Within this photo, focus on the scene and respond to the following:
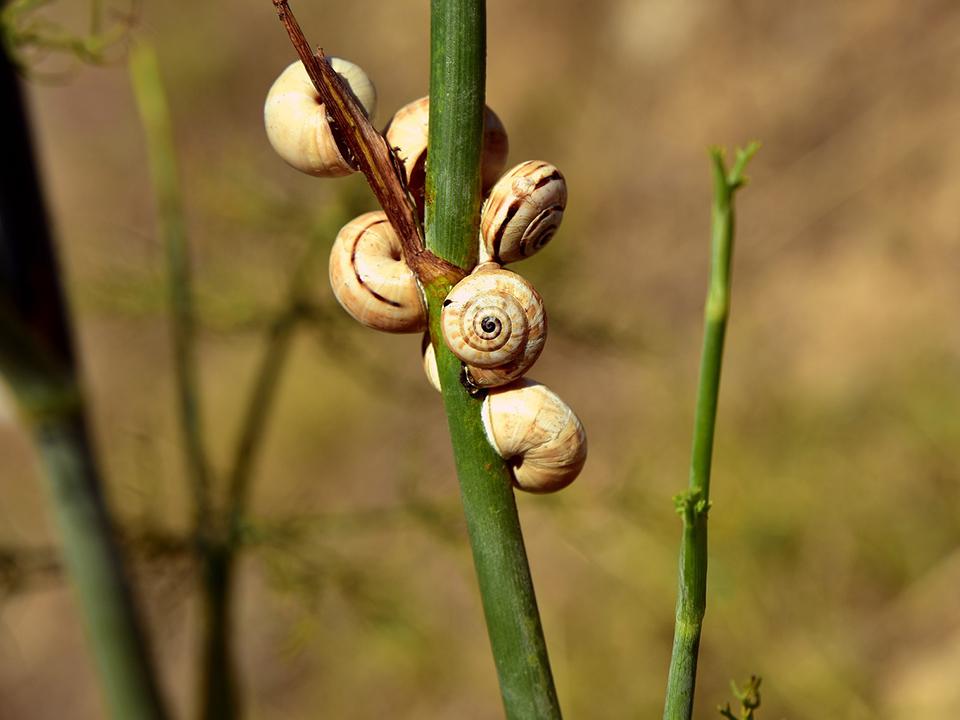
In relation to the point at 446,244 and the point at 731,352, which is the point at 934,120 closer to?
the point at 731,352

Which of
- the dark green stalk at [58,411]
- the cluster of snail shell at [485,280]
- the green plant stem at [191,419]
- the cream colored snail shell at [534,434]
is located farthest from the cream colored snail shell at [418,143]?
the green plant stem at [191,419]

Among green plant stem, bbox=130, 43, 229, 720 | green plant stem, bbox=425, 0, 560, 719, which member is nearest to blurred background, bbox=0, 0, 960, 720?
green plant stem, bbox=130, 43, 229, 720

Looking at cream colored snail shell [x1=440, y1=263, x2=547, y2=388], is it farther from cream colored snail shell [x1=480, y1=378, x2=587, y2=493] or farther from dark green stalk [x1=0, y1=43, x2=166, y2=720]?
dark green stalk [x1=0, y1=43, x2=166, y2=720]

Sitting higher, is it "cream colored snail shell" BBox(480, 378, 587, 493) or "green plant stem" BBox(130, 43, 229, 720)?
"green plant stem" BBox(130, 43, 229, 720)

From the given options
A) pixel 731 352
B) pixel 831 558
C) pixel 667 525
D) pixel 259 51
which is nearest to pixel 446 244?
pixel 667 525

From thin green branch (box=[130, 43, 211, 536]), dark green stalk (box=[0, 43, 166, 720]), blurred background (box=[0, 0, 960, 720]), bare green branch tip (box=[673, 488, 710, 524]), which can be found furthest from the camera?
blurred background (box=[0, 0, 960, 720])

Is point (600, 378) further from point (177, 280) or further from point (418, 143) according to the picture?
point (418, 143)
